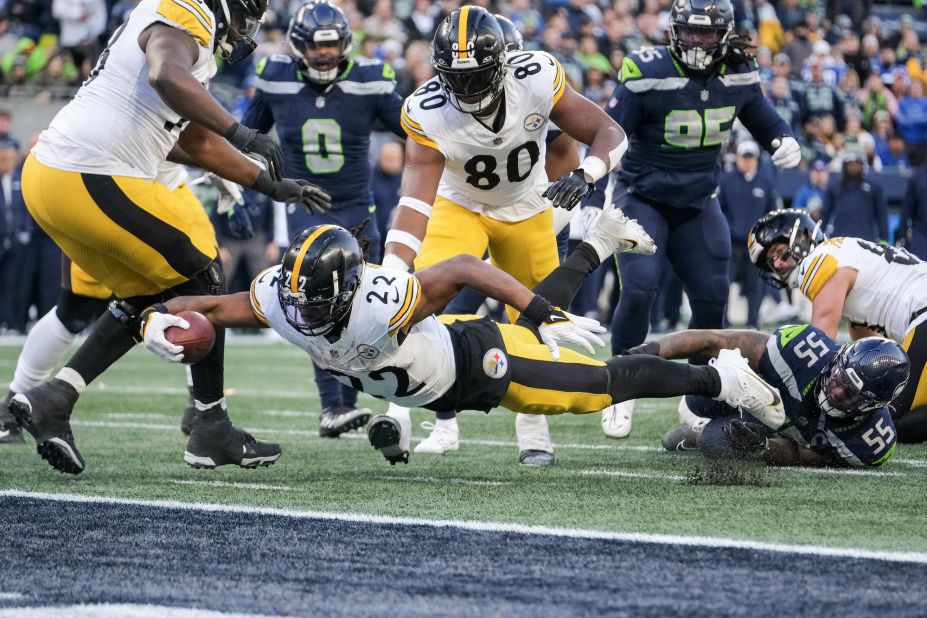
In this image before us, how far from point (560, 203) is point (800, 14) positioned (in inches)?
658

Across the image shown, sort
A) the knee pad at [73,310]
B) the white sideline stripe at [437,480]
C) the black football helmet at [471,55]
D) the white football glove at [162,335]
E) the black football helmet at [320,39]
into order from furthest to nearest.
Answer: the black football helmet at [320,39] < the knee pad at [73,310] < the black football helmet at [471,55] < the white sideline stripe at [437,480] < the white football glove at [162,335]

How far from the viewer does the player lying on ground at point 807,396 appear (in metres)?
4.76

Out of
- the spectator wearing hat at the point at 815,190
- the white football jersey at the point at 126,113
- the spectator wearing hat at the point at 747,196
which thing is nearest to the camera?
the white football jersey at the point at 126,113

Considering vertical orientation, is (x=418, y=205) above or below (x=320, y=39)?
below

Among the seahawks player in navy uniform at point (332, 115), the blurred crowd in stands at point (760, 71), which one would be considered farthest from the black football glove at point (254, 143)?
the blurred crowd in stands at point (760, 71)

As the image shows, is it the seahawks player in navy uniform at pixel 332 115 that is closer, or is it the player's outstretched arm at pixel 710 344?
the player's outstretched arm at pixel 710 344

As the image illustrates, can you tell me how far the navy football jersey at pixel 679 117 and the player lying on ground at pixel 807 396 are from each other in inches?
45.0

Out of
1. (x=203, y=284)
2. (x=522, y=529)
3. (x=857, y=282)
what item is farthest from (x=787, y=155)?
(x=522, y=529)

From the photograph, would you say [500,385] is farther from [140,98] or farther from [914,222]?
[914,222]

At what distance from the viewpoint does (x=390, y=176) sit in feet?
41.8

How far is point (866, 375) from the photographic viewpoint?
4746 mm

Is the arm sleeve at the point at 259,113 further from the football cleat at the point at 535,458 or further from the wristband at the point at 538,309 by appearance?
the wristband at the point at 538,309

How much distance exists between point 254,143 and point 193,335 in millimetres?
698

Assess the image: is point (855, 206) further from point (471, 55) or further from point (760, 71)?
point (471, 55)
